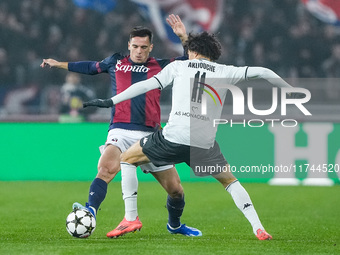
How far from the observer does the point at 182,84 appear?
6.57 metres

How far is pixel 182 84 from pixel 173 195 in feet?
4.35

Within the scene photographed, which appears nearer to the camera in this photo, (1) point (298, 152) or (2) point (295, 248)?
(2) point (295, 248)

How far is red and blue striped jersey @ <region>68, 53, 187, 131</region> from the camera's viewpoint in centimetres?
761

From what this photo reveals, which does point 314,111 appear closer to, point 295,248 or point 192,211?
point 192,211

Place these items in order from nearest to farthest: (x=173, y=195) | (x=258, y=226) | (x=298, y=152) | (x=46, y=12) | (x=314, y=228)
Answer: (x=258, y=226) < (x=173, y=195) < (x=314, y=228) < (x=298, y=152) < (x=46, y=12)

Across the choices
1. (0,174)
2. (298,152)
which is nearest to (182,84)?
(298,152)

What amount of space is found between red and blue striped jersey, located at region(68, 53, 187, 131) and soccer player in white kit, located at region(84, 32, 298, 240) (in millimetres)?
904

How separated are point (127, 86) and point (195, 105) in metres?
1.22

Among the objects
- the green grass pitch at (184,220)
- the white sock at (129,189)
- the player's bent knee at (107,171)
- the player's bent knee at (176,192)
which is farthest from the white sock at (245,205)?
the player's bent knee at (107,171)

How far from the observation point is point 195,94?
Result: 21.5 feet

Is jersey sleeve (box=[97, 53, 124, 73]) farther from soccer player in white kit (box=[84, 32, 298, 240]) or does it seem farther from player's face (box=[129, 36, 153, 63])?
soccer player in white kit (box=[84, 32, 298, 240])

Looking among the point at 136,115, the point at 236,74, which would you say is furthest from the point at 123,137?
the point at 236,74

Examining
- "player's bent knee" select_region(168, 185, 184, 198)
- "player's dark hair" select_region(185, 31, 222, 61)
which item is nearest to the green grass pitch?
"player's bent knee" select_region(168, 185, 184, 198)

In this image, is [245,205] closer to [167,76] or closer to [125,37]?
[167,76]
